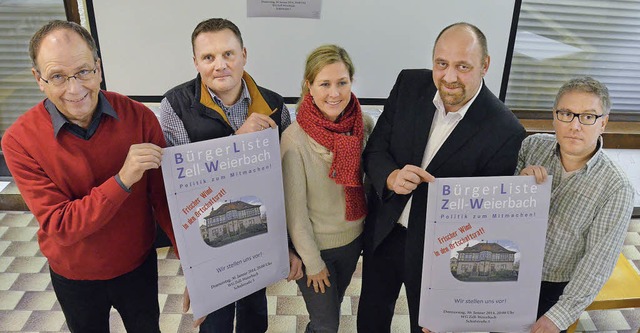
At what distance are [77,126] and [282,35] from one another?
1.59 m

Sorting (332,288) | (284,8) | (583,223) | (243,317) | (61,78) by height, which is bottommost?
(243,317)

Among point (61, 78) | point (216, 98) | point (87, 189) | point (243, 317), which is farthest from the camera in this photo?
point (243, 317)

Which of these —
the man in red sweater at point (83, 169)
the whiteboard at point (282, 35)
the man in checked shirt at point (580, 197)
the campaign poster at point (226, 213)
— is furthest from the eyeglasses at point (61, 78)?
the whiteboard at point (282, 35)

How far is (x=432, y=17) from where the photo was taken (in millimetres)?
2914

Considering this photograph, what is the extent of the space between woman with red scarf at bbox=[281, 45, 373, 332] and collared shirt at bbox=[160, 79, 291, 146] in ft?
0.59

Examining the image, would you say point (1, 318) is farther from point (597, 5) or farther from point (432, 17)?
point (597, 5)

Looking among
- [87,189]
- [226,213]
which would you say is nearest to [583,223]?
[226,213]

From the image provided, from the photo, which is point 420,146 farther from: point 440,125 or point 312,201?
point 312,201

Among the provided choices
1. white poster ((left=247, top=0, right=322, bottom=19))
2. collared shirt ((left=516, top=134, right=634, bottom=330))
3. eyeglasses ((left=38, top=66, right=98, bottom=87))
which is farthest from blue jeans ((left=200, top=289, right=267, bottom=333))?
white poster ((left=247, top=0, right=322, bottom=19))

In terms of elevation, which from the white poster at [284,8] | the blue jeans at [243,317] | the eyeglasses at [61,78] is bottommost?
the blue jeans at [243,317]

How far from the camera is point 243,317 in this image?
2.26 m

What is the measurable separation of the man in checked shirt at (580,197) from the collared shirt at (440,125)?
0.26 metres

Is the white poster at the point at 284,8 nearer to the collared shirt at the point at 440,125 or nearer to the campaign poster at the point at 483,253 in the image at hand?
the collared shirt at the point at 440,125

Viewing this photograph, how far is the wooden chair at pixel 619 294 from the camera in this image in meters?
2.25
